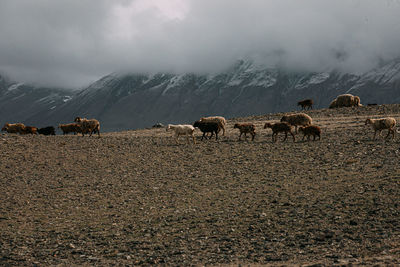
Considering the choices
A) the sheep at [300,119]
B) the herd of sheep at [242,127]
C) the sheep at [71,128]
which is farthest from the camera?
the sheep at [71,128]

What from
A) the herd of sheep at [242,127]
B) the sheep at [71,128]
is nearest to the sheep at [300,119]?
the herd of sheep at [242,127]

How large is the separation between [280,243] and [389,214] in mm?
3475

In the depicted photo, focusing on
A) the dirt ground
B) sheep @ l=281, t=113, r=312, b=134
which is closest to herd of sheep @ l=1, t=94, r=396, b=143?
sheep @ l=281, t=113, r=312, b=134

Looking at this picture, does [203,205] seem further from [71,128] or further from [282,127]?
[71,128]

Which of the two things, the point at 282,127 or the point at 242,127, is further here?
the point at 242,127

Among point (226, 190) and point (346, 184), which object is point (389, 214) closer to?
point (346, 184)

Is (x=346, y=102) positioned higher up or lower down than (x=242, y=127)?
higher up

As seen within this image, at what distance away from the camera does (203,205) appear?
13.6m

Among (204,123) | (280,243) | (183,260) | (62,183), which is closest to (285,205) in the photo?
(280,243)

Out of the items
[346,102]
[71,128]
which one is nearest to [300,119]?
[71,128]

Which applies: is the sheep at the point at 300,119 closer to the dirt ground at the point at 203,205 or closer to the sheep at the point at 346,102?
the dirt ground at the point at 203,205

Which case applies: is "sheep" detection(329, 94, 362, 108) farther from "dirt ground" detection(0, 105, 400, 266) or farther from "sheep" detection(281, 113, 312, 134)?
"dirt ground" detection(0, 105, 400, 266)

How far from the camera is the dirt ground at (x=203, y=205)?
9906 mm

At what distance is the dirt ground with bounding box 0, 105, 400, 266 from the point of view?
390 inches
